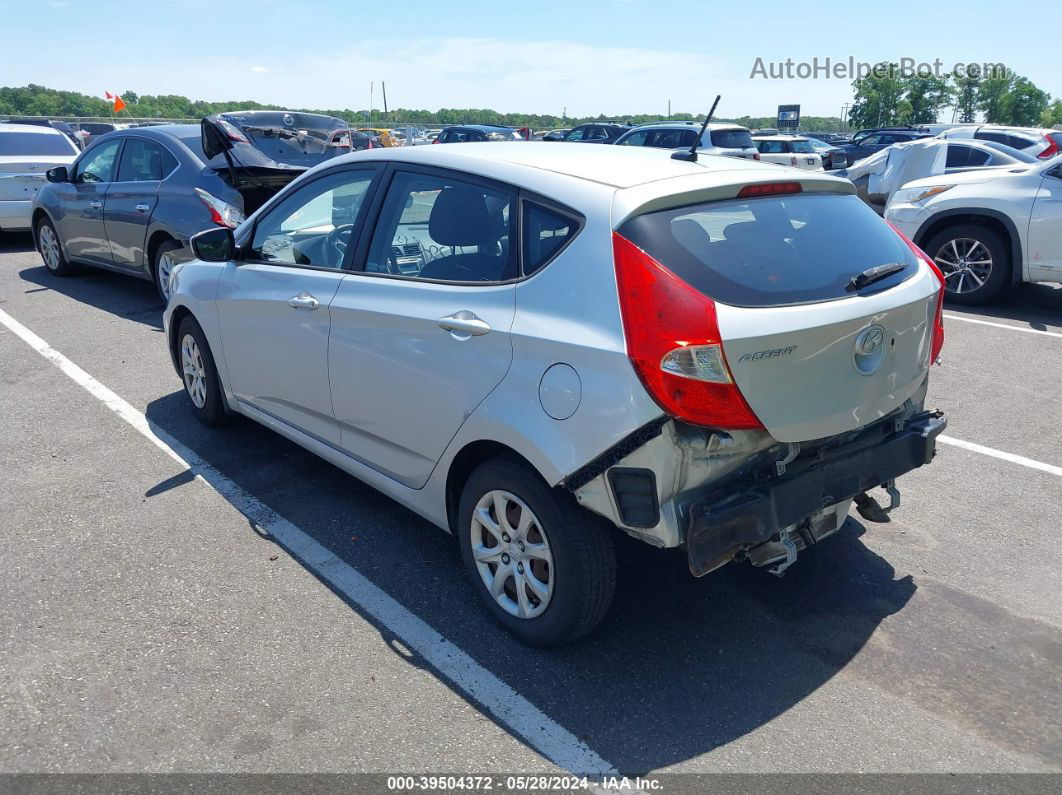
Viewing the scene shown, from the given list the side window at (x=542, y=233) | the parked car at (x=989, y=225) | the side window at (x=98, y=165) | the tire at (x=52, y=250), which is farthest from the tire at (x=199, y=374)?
the parked car at (x=989, y=225)

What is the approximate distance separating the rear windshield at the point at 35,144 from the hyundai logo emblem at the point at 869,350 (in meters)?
12.9

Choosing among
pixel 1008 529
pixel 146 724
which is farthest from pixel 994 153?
pixel 146 724

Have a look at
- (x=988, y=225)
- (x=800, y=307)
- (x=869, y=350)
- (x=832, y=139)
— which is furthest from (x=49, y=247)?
(x=832, y=139)

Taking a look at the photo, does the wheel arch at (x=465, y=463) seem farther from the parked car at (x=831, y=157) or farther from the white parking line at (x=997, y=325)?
the parked car at (x=831, y=157)

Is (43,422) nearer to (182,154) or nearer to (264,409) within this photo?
(264,409)

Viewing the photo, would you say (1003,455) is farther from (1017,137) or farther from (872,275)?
(1017,137)

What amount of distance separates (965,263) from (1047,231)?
832 mm

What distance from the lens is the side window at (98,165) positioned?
28.8 feet

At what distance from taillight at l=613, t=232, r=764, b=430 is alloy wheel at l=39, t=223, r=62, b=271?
9.46m

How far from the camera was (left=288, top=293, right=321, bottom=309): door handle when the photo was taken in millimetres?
3914

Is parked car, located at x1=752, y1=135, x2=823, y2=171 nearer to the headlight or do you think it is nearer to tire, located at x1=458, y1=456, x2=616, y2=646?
the headlight

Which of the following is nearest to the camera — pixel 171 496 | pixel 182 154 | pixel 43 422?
pixel 171 496

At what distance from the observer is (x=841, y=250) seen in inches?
125

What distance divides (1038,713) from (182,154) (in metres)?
7.89
